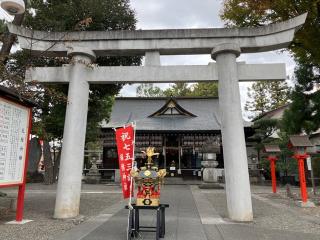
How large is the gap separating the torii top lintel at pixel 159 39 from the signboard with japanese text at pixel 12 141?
2060mm

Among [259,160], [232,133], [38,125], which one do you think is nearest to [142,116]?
[259,160]

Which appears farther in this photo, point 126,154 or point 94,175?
point 94,175

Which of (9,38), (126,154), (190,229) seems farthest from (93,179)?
(126,154)

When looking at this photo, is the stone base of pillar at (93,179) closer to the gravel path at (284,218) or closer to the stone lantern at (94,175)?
the stone lantern at (94,175)

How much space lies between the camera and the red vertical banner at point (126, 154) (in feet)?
20.3

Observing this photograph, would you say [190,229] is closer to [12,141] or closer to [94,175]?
[12,141]

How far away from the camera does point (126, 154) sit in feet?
20.7

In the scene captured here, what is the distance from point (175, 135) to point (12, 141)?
18.4 m

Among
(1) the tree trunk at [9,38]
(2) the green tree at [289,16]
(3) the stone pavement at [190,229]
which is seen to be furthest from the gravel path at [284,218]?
(1) the tree trunk at [9,38]

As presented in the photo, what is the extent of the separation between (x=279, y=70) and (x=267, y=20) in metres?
5.79

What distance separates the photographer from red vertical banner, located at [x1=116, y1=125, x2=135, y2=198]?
244 inches

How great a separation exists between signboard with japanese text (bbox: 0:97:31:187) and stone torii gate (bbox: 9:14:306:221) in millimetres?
1005

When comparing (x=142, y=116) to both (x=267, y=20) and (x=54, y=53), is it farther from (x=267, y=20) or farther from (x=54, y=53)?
(x=54, y=53)

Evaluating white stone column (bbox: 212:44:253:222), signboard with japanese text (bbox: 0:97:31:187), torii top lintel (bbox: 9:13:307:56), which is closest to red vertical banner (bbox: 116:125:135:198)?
signboard with japanese text (bbox: 0:97:31:187)
